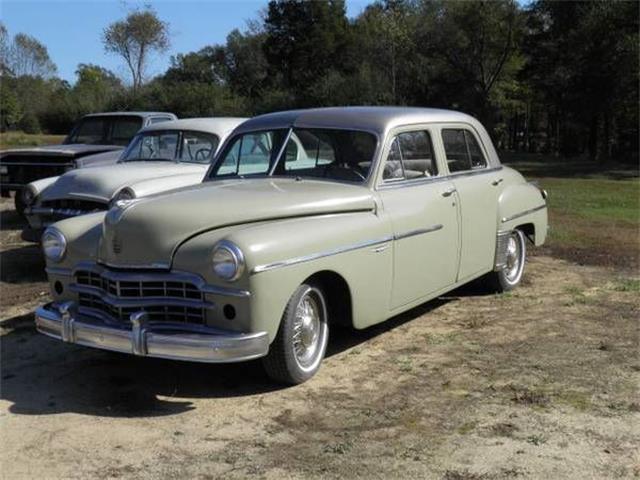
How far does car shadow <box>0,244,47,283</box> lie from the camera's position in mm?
8281

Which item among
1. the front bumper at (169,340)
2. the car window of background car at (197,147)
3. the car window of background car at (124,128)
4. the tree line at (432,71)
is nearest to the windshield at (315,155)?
the front bumper at (169,340)

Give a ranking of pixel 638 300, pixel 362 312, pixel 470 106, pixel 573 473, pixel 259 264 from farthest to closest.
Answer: pixel 470 106, pixel 638 300, pixel 362 312, pixel 259 264, pixel 573 473

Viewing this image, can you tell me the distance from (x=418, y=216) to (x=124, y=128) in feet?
26.9

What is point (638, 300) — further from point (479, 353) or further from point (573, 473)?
point (573, 473)

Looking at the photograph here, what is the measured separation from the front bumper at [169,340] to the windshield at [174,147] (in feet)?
17.0

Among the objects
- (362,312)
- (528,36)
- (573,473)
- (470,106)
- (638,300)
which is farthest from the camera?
(470,106)

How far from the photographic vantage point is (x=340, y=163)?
5711 mm

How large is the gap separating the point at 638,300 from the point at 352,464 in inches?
176

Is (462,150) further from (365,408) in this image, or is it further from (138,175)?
(138,175)

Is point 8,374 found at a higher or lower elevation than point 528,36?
lower

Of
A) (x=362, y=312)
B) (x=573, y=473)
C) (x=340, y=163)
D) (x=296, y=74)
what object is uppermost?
(x=296, y=74)

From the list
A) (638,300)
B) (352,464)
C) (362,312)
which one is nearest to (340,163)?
(362,312)

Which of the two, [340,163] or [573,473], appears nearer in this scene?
[573,473]

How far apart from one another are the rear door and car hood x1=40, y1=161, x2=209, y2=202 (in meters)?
3.48
